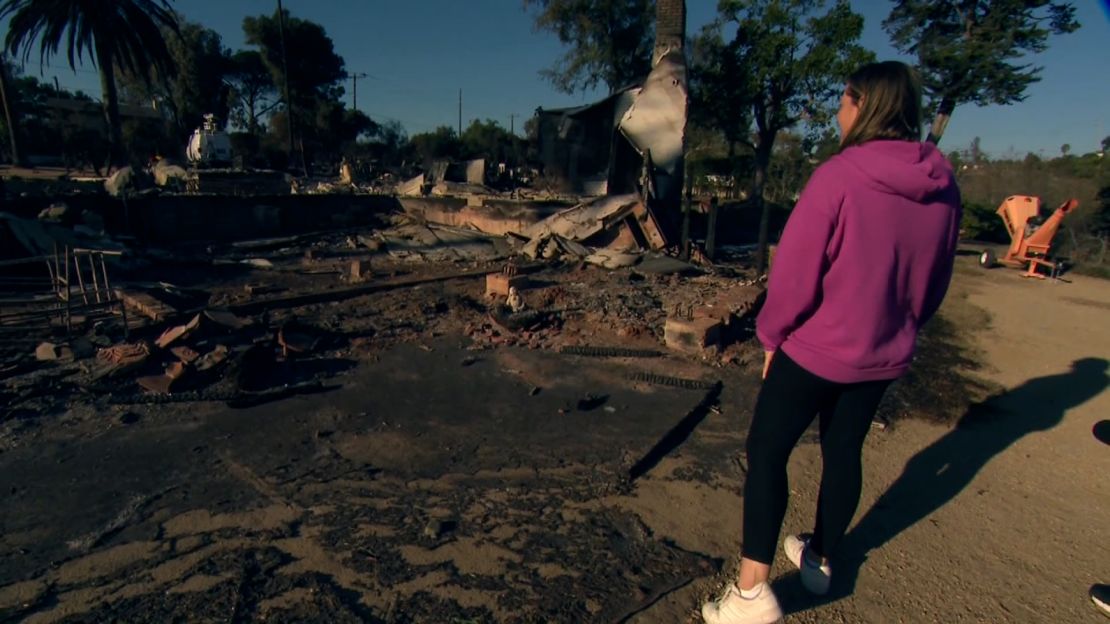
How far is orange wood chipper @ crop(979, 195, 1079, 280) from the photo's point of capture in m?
10.9

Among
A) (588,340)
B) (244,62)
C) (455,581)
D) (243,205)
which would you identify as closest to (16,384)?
(455,581)

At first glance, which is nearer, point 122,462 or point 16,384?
point 122,462

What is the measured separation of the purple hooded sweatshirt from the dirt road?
1.08 metres

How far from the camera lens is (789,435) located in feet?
6.46

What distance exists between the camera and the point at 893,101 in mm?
1811

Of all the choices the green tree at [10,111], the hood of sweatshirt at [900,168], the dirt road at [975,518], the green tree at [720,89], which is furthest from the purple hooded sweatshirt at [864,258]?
the green tree at [10,111]

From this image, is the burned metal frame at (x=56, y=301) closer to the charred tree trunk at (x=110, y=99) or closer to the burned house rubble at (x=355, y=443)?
the burned house rubble at (x=355, y=443)

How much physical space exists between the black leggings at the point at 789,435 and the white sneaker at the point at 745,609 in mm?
132

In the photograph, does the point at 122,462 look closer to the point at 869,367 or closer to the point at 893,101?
the point at 869,367

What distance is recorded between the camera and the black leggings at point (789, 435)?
1945 mm

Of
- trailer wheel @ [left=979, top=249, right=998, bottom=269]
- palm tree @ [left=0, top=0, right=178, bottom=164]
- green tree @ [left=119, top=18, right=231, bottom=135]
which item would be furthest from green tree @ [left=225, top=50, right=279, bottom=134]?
trailer wheel @ [left=979, top=249, right=998, bottom=269]

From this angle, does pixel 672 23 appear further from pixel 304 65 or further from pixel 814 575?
pixel 304 65

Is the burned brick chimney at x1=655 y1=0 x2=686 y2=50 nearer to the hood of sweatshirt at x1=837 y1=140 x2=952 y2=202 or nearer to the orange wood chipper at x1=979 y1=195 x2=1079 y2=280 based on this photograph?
the orange wood chipper at x1=979 y1=195 x2=1079 y2=280

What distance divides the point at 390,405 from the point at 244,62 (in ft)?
157
